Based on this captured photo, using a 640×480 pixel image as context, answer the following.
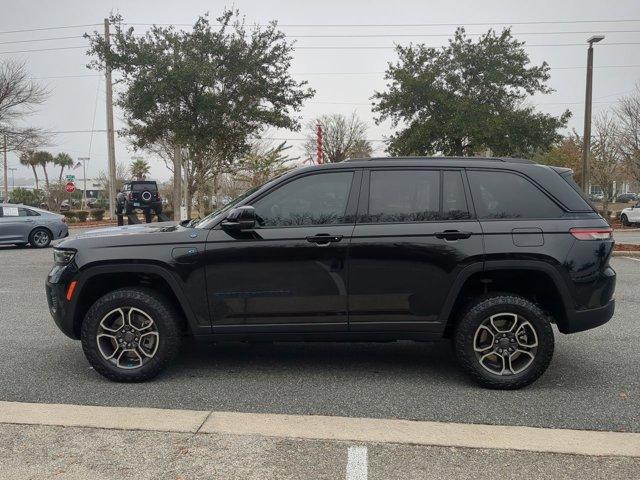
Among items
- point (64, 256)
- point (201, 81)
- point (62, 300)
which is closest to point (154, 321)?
point (62, 300)

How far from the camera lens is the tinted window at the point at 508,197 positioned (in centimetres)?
438

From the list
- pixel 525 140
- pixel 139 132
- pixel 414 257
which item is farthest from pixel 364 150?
pixel 414 257

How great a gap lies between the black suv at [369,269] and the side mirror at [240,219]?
0.01m

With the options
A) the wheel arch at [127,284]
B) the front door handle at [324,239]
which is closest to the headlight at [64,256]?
the wheel arch at [127,284]

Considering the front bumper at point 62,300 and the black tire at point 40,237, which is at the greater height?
the front bumper at point 62,300

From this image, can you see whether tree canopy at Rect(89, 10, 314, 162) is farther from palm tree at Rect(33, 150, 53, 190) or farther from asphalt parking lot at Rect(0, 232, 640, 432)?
palm tree at Rect(33, 150, 53, 190)

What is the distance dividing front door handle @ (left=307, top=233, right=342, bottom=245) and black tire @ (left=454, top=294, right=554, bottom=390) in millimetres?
1183

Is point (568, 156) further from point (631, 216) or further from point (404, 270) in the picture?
point (404, 270)

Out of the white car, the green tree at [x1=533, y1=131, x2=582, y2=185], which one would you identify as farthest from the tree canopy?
the green tree at [x1=533, y1=131, x2=582, y2=185]

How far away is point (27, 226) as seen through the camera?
16094 millimetres

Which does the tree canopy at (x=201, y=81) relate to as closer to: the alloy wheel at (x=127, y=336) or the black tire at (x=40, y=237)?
the black tire at (x=40, y=237)

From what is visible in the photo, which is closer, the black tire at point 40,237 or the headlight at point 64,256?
the headlight at point 64,256

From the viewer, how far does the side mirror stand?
168 inches

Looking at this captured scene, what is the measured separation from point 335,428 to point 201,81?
1432 centimetres
